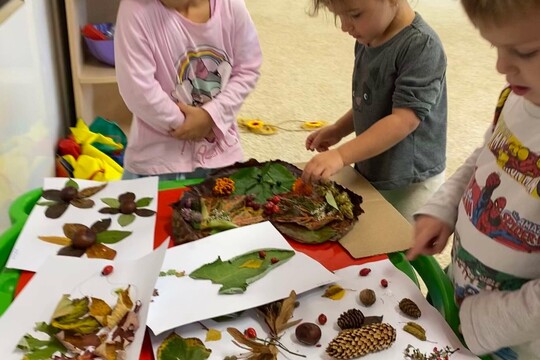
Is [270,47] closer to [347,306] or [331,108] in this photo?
[331,108]

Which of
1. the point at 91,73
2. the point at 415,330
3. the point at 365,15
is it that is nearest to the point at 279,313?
the point at 415,330

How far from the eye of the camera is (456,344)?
0.57 m

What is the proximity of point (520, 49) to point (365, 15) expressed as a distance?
0.37 meters

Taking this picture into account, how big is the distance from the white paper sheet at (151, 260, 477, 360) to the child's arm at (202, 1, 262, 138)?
0.40 metres

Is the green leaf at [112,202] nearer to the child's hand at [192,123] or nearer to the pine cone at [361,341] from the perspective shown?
the child's hand at [192,123]

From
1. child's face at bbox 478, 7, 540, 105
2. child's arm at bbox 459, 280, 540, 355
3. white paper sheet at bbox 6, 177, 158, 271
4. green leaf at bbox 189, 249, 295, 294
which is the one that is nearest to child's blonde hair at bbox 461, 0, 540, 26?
child's face at bbox 478, 7, 540, 105

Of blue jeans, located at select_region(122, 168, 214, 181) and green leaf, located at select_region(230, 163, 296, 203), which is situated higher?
green leaf, located at select_region(230, 163, 296, 203)

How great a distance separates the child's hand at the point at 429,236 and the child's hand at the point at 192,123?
1.38ft

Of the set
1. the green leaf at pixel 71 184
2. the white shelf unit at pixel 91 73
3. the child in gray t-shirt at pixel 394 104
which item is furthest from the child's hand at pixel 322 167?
the white shelf unit at pixel 91 73

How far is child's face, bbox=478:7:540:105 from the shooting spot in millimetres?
465

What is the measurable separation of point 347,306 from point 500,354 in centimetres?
16

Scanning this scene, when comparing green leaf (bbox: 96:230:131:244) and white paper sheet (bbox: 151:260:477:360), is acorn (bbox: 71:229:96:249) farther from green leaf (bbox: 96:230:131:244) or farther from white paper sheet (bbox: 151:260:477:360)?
white paper sheet (bbox: 151:260:477:360)

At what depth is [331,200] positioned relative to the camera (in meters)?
0.78

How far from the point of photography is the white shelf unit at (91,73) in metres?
1.51
